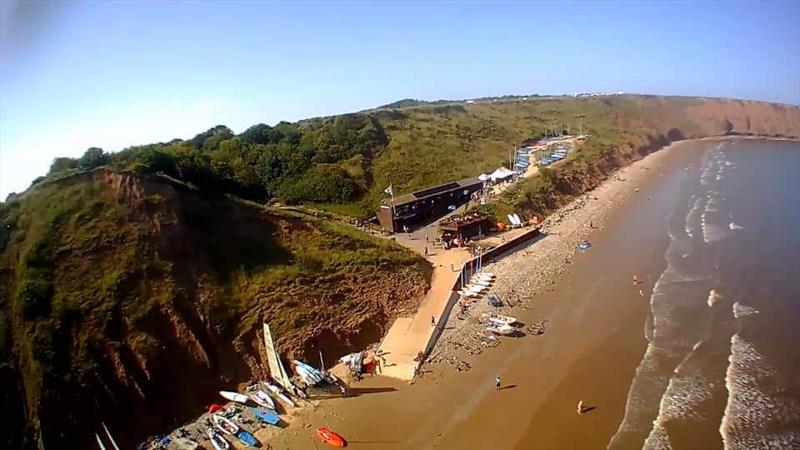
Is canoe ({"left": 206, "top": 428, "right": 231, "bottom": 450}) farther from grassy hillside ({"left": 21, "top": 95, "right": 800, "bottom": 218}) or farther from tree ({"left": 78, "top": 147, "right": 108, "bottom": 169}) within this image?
tree ({"left": 78, "top": 147, "right": 108, "bottom": 169})

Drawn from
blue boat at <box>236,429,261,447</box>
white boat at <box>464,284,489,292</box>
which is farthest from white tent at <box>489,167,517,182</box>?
blue boat at <box>236,429,261,447</box>

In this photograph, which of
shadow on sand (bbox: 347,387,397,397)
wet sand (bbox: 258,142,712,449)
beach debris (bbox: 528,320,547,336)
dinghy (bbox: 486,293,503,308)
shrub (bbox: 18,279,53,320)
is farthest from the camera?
dinghy (bbox: 486,293,503,308)

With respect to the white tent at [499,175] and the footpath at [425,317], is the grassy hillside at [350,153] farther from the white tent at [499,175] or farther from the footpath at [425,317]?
the footpath at [425,317]

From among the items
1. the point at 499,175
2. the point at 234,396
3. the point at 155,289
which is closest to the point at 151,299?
the point at 155,289

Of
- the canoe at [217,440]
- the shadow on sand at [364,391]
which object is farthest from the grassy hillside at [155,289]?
the shadow on sand at [364,391]

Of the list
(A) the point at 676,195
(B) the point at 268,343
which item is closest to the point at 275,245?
(B) the point at 268,343

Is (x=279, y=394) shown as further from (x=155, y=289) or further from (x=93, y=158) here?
(x=93, y=158)

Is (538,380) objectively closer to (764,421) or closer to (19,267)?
(764,421)
